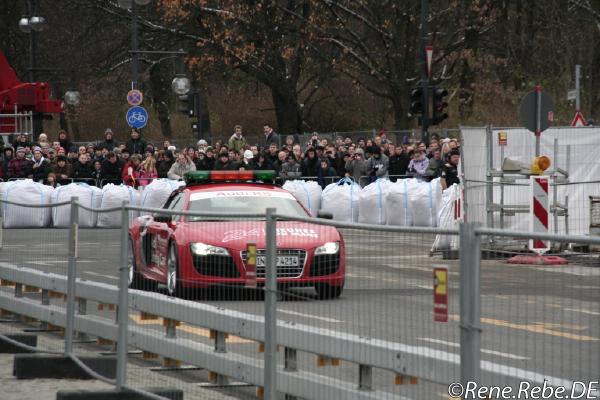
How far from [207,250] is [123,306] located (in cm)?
144

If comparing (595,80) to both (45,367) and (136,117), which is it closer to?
(136,117)

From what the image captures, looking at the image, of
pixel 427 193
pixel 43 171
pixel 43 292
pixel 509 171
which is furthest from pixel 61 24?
pixel 43 292

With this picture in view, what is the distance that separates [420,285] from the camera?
259 inches

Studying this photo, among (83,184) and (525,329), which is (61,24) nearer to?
(83,184)

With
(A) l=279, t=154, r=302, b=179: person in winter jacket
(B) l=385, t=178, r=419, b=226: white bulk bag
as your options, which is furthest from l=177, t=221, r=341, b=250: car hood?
(A) l=279, t=154, r=302, b=179: person in winter jacket

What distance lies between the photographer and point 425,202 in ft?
97.7

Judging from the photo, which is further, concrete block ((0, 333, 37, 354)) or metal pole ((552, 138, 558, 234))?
metal pole ((552, 138, 558, 234))

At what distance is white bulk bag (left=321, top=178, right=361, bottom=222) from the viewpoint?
3203 cm

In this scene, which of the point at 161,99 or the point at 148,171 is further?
the point at 161,99

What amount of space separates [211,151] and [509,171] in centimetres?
1350

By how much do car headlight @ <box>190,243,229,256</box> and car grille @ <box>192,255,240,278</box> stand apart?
0.02 meters

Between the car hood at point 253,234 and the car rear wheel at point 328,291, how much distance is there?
0.35m

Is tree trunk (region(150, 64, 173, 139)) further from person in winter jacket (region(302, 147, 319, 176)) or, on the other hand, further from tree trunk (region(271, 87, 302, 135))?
person in winter jacket (region(302, 147, 319, 176))

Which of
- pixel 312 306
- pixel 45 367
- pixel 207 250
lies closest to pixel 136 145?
pixel 45 367
